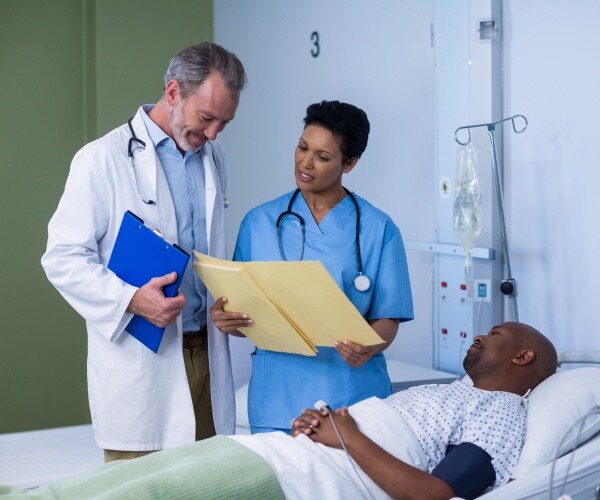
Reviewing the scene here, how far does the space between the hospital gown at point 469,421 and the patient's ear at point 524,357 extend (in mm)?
110

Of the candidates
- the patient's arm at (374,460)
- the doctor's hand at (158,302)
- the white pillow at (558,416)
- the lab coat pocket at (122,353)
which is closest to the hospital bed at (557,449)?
the white pillow at (558,416)

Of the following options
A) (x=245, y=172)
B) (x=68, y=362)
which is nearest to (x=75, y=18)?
(x=245, y=172)

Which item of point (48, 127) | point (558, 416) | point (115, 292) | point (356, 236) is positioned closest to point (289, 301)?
point (356, 236)

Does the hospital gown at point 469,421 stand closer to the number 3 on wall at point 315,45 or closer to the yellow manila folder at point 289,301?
the yellow manila folder at point 289,301

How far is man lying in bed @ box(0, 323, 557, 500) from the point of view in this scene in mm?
1610

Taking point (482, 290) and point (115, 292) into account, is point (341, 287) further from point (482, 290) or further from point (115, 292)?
point (482, 290)

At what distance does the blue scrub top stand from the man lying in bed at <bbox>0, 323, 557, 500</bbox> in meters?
0.15

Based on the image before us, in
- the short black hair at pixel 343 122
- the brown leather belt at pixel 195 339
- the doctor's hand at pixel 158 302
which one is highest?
the short black hair at pixel 343 122

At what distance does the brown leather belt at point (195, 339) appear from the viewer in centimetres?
210

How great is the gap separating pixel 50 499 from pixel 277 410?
640 millimetres

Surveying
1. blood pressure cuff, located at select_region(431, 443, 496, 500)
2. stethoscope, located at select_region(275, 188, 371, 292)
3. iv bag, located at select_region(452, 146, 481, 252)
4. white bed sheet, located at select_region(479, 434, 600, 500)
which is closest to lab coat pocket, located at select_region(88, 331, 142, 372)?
stethoscope, located at select_region(275, 188, 371, 292)

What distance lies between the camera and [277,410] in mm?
2086

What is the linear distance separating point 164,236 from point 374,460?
2.19 feet

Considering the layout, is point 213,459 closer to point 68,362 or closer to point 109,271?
point 109,271
